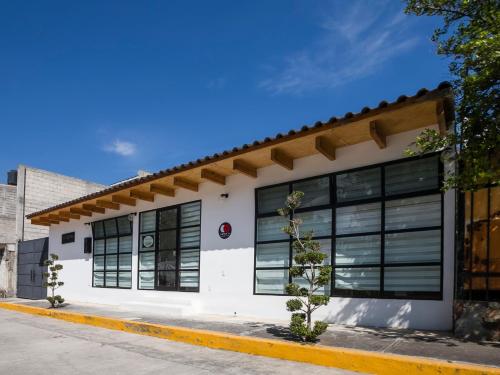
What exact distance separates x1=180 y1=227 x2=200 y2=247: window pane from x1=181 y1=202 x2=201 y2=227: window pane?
161 millimetres

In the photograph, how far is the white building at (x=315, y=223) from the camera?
674 cm

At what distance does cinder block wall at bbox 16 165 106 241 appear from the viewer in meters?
20.2

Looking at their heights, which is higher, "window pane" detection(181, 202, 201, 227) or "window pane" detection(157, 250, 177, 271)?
"window pane" detection(181, 202, 201, 227)

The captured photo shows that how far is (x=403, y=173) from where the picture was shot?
23.8ft

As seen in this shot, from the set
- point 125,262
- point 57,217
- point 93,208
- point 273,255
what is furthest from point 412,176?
point 57,217

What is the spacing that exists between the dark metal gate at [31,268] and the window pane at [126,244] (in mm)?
6045

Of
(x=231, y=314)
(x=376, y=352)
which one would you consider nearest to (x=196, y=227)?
(x=231, y=314)

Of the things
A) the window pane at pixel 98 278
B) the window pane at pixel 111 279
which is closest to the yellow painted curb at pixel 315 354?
the window pane at pixel 111 279

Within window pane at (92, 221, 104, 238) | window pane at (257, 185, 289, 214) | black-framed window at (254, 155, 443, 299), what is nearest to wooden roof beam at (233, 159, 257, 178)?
window pane at (257, 185, 289, 214)

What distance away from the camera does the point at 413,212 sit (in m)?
7.06

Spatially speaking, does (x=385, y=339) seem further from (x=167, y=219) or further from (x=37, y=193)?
(x=37, y=193)

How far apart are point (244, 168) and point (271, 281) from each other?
2.50 meters

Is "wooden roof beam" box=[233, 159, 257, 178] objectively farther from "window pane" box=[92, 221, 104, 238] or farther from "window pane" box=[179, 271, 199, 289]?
"window pane" box=[92, 221, 104, 238]

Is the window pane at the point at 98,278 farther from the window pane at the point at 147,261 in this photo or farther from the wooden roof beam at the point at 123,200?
the wooden roof beam at the point at 123,200
